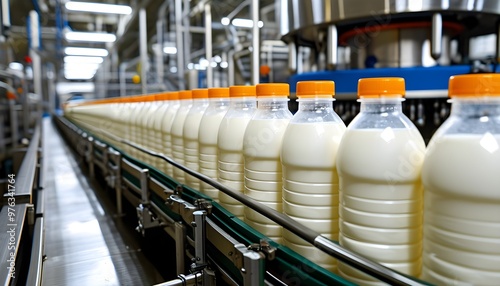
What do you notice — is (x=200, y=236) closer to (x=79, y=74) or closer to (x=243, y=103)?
(x=243, y=103)

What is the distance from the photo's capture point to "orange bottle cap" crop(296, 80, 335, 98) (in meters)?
0.60

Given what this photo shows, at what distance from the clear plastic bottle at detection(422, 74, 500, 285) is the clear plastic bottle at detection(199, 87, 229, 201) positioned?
55cm

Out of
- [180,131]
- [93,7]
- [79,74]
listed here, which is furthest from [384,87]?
[79,74]

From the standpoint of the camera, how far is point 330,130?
1.96ft

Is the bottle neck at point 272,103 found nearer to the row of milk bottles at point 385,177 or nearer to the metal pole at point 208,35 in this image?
the row of milk bottles at point 385,177

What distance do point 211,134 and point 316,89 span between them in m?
0.38

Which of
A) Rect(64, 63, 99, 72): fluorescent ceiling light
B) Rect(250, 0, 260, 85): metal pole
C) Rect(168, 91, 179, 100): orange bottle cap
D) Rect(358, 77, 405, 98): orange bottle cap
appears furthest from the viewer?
Rect(64, 63, 99, 72): fluorescent ceiling light

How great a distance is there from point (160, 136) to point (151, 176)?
16 centimetres

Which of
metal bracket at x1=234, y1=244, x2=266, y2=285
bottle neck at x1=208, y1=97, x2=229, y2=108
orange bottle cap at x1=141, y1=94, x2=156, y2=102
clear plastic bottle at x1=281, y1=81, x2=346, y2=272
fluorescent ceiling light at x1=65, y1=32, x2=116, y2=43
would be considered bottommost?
metal bracket at x1=234, y1=244, x2=266, y2=285

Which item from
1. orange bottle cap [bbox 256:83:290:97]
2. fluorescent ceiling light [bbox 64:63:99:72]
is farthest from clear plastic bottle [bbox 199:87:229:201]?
fluorescent ceiling light [bbox 64:63:99:72]

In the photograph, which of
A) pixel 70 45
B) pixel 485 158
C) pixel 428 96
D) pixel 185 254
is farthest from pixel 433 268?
pixel 70 45

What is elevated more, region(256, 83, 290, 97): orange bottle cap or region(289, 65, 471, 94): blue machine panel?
region(289, 65, 471, 94): blue machine panel

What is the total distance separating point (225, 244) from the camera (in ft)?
2.30

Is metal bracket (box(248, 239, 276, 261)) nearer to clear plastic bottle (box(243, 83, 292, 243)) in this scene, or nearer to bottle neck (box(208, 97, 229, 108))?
clear plastic bottle (box(243, 83, 292, 243))
